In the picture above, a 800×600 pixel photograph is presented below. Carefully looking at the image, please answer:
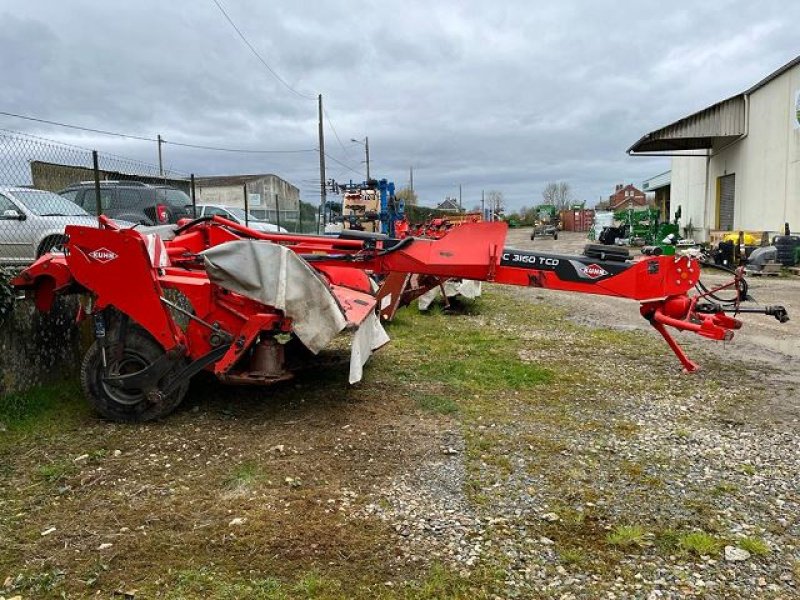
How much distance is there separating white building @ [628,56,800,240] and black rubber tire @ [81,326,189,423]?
20.4 m

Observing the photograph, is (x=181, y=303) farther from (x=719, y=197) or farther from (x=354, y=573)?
(x=719, y=197)

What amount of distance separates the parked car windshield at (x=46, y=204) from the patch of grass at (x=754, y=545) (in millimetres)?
8825

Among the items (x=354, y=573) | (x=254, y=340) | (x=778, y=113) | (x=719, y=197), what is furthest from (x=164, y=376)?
(x=719, y=197)

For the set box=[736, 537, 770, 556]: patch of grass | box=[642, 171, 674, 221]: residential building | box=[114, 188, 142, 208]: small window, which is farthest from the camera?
box=[642, 171, 674, 221]: residential building

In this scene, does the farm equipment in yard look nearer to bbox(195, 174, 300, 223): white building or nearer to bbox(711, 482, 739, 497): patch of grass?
bbox(711, 482, 739, 497): patch of grass

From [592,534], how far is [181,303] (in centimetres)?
422

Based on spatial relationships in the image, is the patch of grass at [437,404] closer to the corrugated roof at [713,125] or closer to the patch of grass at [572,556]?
the patch of grass at [572,556]

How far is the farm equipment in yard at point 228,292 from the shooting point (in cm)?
461

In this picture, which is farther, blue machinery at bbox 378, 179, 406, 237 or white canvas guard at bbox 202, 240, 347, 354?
blue machinery at bbox 378, 179, 406, 237

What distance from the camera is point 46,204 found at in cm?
896

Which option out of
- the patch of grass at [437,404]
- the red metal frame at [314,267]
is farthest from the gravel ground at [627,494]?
the red metal frame at [314,267]

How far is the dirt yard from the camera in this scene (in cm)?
287

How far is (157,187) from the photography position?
11453mm

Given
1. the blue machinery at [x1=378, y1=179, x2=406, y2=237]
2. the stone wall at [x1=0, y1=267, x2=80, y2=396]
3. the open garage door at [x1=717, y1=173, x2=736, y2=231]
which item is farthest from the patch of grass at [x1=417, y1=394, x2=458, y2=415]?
the open garage door at [x1=717, y1=173, x2=736, y2=231]
